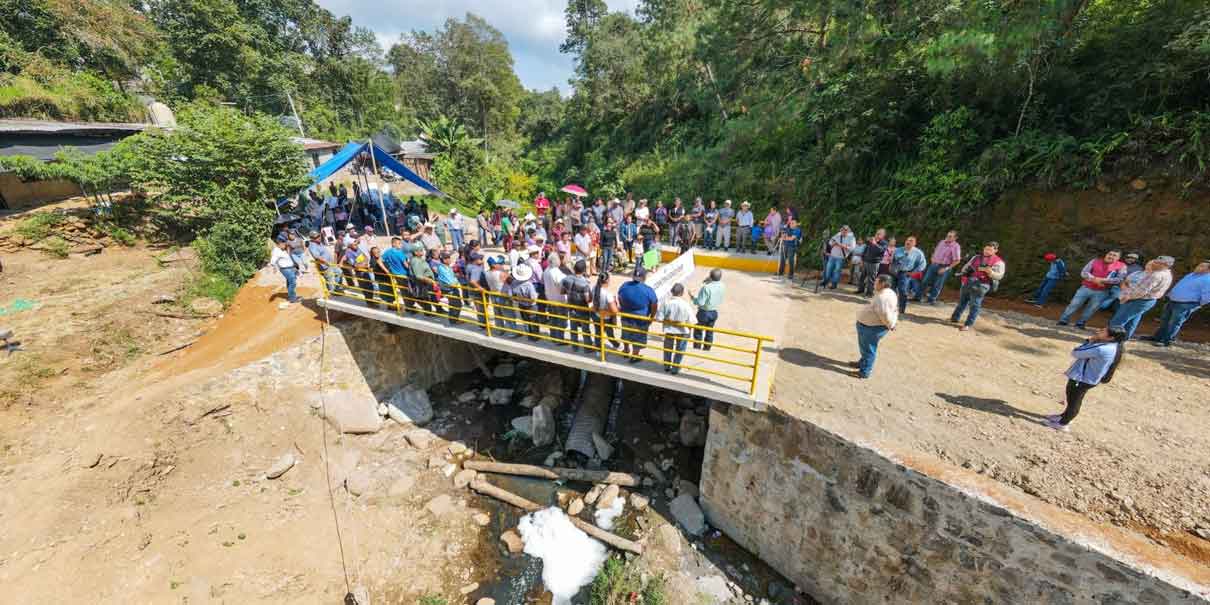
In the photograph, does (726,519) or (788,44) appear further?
(788,44)

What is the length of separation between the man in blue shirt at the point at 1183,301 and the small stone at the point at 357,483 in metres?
15.1

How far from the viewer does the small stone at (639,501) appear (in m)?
8.31

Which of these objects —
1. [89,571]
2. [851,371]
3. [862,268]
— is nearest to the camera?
[89,571]

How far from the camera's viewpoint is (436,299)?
9336 millimetres

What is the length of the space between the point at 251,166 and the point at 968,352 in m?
20.2

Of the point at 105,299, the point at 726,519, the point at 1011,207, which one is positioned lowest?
the point at 726,519

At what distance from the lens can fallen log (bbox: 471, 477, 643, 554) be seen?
7559 mm

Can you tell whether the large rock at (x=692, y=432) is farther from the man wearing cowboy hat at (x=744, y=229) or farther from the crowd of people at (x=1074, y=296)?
the man wearing cowboy hat at (x=744, y=229)

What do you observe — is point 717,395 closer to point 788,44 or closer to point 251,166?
point 788,44

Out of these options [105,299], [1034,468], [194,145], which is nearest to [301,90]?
[194,145]

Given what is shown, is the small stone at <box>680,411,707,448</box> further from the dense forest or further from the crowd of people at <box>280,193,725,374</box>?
the dense forest

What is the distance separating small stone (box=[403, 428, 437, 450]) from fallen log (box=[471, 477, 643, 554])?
1.85 metres

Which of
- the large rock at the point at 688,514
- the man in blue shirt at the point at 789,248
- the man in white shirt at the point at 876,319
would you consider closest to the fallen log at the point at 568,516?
the large rock at the point at 688,514

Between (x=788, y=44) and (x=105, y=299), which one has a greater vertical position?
(x=788, y=44)
